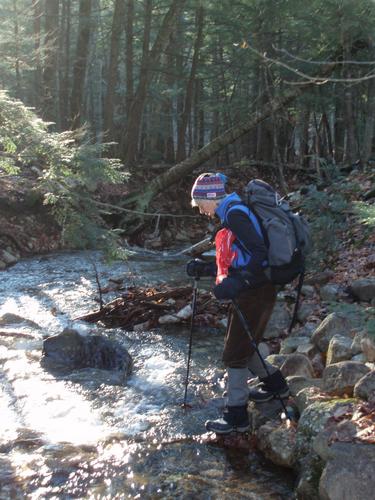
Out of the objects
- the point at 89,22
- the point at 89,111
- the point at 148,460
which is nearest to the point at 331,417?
the point at 148,460

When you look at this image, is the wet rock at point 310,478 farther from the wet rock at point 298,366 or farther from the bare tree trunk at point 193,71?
the bare tree trunk at point 193,71

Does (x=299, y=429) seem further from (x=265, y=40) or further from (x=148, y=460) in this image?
(x=265, y=40)

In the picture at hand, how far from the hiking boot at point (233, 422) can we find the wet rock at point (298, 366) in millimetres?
1083

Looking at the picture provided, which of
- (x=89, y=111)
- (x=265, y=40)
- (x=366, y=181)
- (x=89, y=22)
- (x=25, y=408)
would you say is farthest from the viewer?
(x=89, y=111)

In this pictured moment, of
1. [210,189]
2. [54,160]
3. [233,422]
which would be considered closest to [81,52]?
[54,160]

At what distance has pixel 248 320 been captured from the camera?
468 cm

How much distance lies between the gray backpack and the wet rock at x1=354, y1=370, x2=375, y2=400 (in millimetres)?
1037

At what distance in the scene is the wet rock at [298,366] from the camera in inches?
224

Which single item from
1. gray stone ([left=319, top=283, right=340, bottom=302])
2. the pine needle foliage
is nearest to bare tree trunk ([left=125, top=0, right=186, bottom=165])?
the pine needle foliage

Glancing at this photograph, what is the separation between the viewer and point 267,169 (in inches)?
925

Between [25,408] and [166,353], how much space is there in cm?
231

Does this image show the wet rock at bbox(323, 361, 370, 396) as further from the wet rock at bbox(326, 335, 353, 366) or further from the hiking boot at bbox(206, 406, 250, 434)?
the hiking boot at bbox(206, 406, 250, 434)

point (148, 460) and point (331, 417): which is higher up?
point (331, 417)

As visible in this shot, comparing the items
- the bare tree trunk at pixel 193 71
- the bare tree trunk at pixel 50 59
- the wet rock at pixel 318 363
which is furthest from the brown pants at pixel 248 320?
the bare tree trunk at pixel 193 71
